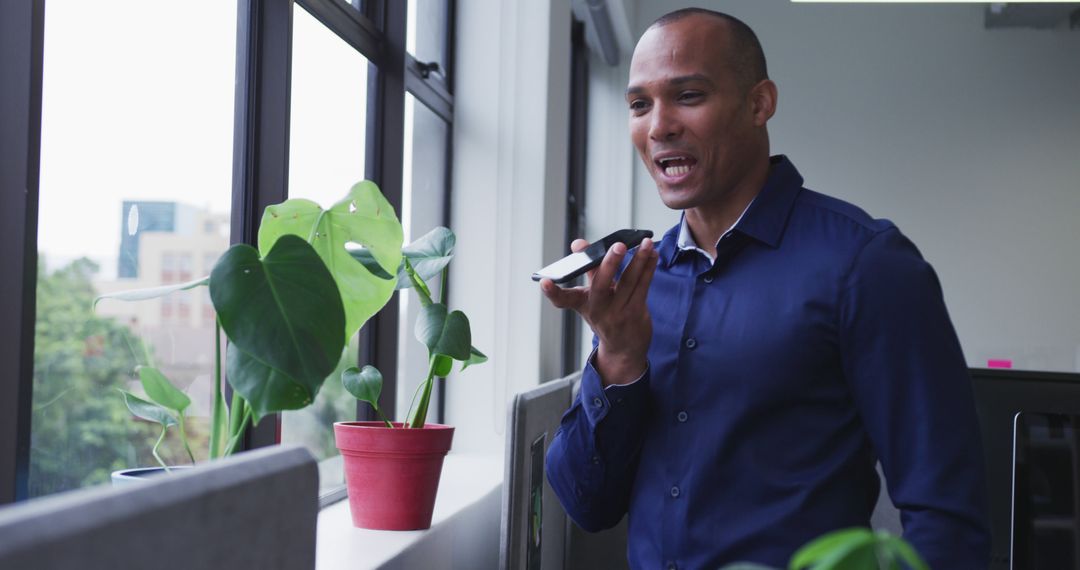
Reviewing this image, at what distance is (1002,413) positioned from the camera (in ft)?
6.81

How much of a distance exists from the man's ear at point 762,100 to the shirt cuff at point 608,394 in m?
0.39

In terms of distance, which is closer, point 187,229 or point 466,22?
point 187,229

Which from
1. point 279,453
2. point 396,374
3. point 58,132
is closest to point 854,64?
point 396,374

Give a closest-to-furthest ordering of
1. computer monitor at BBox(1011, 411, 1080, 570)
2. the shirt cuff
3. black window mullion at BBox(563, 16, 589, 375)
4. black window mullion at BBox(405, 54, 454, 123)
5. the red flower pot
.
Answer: the shirt cuff
the red flower pot
computer monitor at BBox(1011, 411, 1080, 570)
black window mullion at BBox(405, 54, 454, 123)
black window mullion at BBox(563, 16, 589, 375)

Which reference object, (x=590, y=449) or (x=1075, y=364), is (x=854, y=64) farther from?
(x=590, y=449)

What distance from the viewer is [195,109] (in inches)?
63.8

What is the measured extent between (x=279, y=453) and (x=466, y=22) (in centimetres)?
235

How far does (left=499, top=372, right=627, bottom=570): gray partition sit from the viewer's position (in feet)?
5.47

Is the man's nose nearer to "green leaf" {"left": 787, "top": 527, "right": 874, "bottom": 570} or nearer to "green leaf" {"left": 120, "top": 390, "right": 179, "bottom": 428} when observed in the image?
"green leaf" {"left": 120, "top": 390, "right": 179, "bottom": 428}

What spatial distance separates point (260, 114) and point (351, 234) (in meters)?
→ 0.69

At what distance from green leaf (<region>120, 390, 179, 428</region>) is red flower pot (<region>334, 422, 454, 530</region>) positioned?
1.55 feet

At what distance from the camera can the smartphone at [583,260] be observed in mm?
1152

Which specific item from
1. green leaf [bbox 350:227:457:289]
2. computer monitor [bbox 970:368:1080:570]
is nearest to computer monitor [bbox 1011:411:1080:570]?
computer monitor [bbox 970:368:1080:570]

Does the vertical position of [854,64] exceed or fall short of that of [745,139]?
it exceeds it
